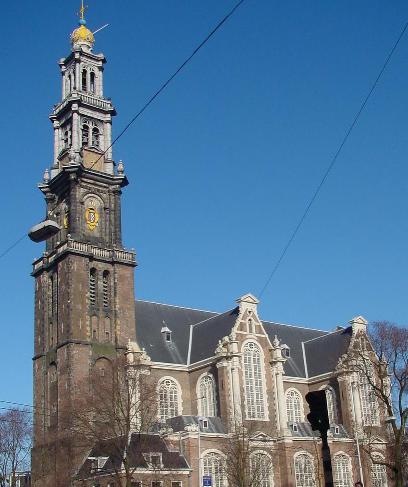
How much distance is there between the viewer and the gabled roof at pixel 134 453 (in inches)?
1866

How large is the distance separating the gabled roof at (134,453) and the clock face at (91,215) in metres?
20.6

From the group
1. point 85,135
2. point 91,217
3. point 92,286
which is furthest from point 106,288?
point 85,135

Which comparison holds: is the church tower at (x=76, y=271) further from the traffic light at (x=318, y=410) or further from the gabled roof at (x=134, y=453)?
the traffic light at (x=318, y=410)

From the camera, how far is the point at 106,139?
69750 millimetres

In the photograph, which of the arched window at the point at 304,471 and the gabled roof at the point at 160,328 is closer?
the arched window at the point at 304,471

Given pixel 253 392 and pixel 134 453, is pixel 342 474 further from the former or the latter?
pixel 134 453

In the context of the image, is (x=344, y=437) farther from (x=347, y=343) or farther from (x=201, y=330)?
(x=201, y=330)

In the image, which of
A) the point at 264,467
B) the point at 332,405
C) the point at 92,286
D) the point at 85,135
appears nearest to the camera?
the point at 264,467

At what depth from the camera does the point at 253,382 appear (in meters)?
62.2

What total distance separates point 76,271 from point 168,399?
14138 mm

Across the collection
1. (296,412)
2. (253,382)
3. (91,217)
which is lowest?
(296,412)

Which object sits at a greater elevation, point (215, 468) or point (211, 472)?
point (215, 468)

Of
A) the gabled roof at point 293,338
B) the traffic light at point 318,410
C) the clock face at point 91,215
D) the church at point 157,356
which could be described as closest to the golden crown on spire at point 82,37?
the church at point 157,356

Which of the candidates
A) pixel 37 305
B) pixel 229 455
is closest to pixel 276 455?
pixel 229 455
